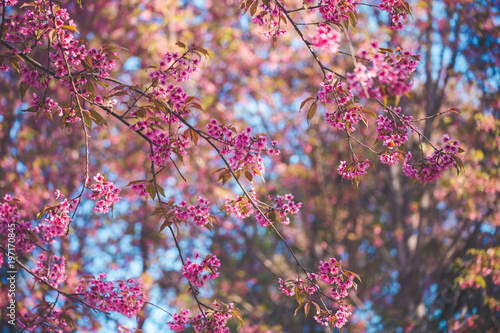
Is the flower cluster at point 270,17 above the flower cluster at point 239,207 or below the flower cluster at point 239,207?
above

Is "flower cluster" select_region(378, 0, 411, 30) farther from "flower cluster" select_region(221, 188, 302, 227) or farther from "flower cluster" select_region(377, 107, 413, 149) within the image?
"flower cluster" select_region(221, 188, 302, 227)

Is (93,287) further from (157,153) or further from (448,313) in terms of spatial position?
(448,313)

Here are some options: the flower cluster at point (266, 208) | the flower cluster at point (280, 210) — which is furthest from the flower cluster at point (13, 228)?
the flower cluster at point (280, 210)

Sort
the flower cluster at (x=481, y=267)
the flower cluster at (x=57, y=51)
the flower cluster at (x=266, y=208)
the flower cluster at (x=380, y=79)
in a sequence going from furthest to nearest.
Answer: the flower cluster at (x=481, y=267), the flower cluster at (x=266, y=208), the flower cluster at (x=57, y=51), the flower cluster at (x=380, y=79)

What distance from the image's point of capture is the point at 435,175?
2.29 meters

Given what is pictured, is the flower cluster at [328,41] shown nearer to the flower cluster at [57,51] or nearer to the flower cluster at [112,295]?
the flower cluster at [57,51]

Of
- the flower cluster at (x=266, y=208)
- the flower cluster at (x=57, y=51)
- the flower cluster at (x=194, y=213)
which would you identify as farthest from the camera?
the flower cluster at (x=266, y=208)

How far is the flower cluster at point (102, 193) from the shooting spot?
7.76 feet

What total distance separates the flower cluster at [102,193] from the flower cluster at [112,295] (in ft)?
1.62

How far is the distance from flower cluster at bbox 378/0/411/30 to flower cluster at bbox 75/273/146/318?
228 cm

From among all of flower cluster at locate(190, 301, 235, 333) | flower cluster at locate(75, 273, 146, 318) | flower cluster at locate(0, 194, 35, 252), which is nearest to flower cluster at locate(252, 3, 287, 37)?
flower cluster at locate(190, 301, 235, 333)

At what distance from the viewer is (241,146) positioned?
2322mm

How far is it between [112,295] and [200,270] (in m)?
0.64

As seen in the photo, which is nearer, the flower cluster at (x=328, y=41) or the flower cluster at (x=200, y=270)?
the flower cluster at (x=328, y=41)
